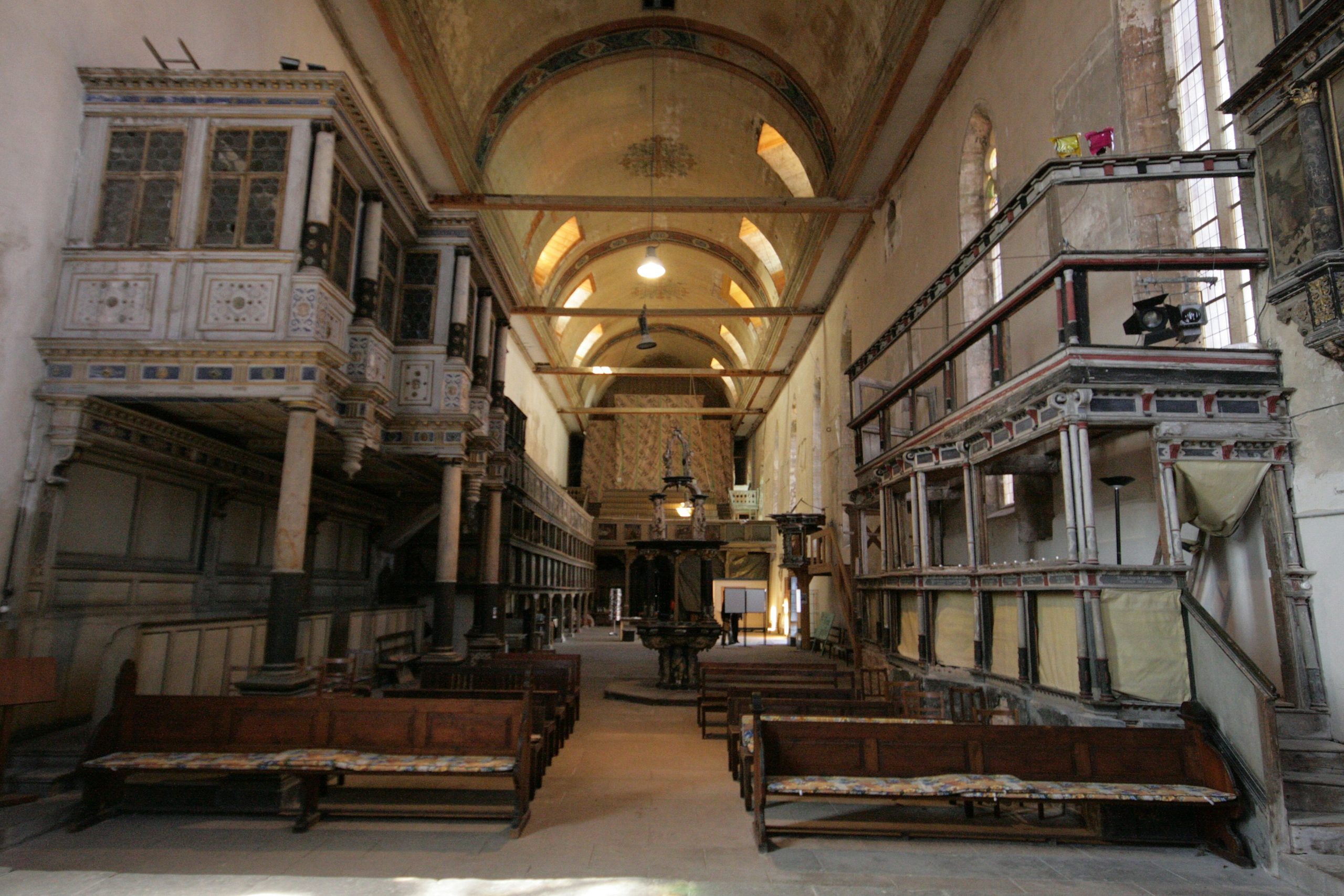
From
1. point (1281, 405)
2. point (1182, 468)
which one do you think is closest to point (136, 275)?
point (1182, 468)

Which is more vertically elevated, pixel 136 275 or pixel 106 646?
pixel 136 275

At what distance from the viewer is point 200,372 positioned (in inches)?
305

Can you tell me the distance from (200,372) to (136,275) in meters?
1.09

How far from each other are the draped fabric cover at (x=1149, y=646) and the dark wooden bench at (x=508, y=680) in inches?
209

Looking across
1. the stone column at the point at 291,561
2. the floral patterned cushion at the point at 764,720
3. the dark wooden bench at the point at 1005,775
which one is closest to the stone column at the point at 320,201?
the stone column at the point at 291,561

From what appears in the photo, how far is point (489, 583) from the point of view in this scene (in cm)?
1423

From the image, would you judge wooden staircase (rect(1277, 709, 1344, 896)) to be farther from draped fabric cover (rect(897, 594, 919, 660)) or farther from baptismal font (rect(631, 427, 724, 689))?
baptismal font (rect(631, 427, 724, 689))

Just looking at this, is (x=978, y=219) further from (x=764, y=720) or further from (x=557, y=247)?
(x=557, y=247)

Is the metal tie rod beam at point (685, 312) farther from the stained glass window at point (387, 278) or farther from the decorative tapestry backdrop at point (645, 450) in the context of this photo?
the decorative tapestry backdrop at point (645, 450)

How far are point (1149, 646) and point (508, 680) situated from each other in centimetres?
654

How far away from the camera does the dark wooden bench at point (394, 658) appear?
1264cm

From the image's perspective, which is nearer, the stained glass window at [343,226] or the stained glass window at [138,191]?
the stained glass window at [138,191]

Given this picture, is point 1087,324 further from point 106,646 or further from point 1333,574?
point 106,646

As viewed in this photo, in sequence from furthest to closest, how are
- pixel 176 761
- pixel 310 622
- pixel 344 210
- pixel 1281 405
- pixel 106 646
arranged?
1. pixel 310 622
2. pixel 344 210
3. pixel 106 646
4. pixel 1281 405
5. pixel 176 761
